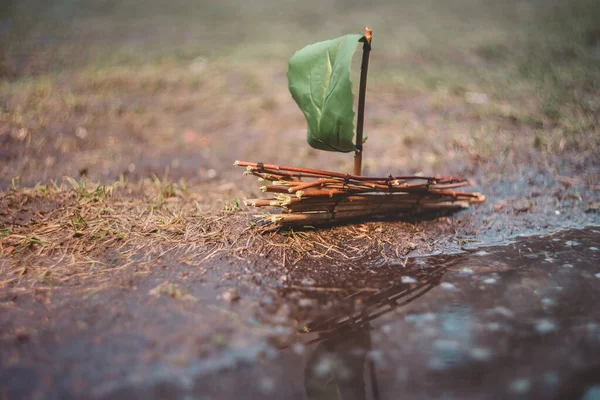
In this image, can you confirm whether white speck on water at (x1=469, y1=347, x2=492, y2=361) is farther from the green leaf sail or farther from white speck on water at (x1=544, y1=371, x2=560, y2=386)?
the green leaf sail

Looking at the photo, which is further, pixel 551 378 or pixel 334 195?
pixel 334 195

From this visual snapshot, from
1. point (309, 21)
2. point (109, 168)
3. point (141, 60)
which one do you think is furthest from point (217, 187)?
point (309, 21)

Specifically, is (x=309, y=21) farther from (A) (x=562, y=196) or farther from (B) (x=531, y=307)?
(B) (x=531, y=307)

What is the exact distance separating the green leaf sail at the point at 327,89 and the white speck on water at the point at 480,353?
1006 millimetres

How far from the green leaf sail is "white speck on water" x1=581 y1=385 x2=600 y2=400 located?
128 centimetres

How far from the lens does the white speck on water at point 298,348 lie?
5.36ft

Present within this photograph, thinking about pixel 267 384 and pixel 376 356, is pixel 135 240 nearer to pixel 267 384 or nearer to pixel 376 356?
pixel 267 384

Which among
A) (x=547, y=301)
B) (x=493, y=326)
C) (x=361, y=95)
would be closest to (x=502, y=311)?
(x=493, y=326)

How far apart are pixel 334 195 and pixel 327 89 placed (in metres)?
0.51

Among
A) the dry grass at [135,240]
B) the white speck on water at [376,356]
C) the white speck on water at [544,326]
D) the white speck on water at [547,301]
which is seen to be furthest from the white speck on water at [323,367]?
the white speck on water at [547,301]

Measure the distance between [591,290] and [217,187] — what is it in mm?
2311

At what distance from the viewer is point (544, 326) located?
1.73 metres

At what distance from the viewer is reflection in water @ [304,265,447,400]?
1.51 m

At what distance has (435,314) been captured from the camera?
5.94 feet
